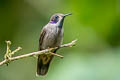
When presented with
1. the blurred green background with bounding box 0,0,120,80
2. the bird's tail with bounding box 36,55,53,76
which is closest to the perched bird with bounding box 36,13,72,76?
the bird's tail with bounding box 36,55,53,76

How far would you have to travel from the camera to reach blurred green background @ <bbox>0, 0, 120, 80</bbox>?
338 centimetres

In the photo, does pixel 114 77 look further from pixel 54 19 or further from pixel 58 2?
pixel 58 2

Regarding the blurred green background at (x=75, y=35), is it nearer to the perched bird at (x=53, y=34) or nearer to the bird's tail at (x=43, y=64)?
the bird's tail at (x=43, y=64)

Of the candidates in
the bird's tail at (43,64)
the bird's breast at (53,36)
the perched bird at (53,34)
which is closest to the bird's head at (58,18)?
the perched bird at (53,34)

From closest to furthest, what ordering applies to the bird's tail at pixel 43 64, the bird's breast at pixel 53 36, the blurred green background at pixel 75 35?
the blurred green background at pixel 75 35, the bird's breast at pixel 53 36, the bird's tail at pixel 43 64

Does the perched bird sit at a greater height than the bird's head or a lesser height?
lesser

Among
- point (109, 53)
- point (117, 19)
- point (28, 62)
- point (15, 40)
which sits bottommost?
point (28, 62)

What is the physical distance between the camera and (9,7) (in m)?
6.64

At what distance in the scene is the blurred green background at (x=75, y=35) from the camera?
3379 mm

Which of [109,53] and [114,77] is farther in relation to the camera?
[109,53]

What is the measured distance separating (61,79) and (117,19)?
1.32 metres

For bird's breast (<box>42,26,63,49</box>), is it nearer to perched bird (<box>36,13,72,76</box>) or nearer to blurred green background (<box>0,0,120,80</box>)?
perched bird (<box>36,13,72,76</box>)

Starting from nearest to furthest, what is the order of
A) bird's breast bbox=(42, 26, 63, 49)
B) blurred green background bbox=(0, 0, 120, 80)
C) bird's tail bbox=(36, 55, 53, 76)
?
blurred green background bbox=(0, 0, 120, 80) → bird's breast bbox=(42, 26, 63, 49) → bird's tail bbox=(36, 55, 53, 76)

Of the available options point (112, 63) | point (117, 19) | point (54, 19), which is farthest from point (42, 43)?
point (112, 63)
